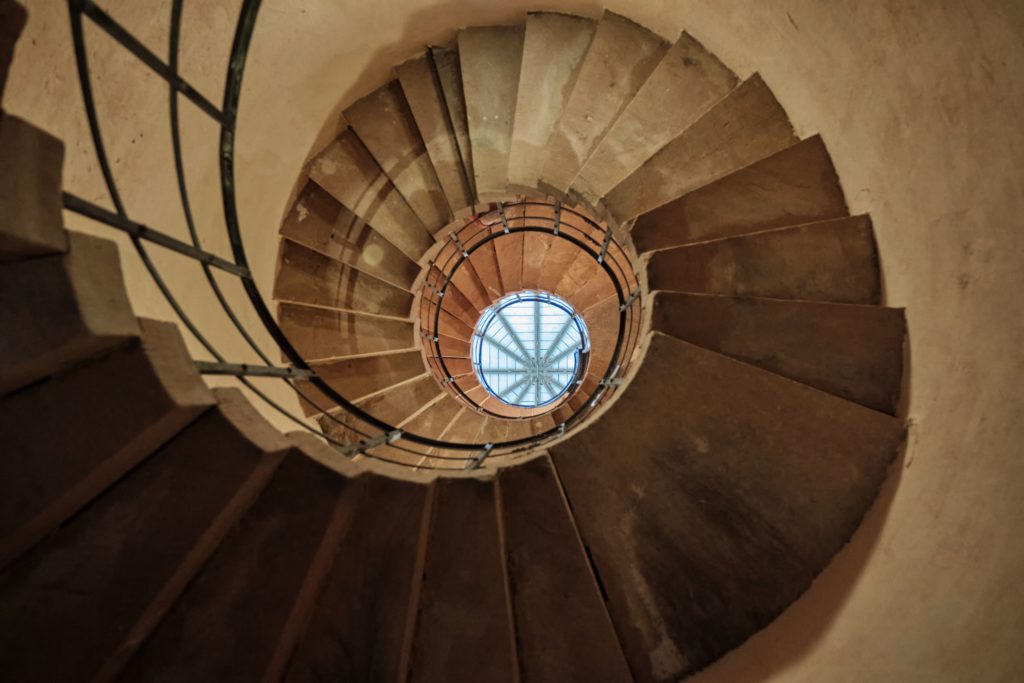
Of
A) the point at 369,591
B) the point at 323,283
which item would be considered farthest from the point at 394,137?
the point at 369,591

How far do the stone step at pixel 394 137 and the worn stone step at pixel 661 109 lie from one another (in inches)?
67.4

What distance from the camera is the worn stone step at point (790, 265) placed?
259cm

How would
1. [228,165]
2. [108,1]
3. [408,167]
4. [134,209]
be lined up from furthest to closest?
[408,167]
[134,209]
[108,1]
[228,165]

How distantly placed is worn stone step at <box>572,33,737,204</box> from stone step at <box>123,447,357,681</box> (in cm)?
243

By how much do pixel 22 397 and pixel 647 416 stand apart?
2.34 m

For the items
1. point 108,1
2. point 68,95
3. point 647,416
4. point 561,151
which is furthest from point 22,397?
point 561,151

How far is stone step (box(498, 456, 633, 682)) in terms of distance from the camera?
2.33 meters

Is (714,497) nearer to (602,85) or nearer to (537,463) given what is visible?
(537,463)

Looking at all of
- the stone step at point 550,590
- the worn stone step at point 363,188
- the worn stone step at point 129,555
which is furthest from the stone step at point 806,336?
the worn stone step at point 363,188

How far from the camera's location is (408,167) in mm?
4449

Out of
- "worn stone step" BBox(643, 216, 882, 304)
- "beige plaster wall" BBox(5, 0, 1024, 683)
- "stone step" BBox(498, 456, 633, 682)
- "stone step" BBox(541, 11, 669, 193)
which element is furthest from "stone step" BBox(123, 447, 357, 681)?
"stone step" BBox(541, 11, 669, 193)

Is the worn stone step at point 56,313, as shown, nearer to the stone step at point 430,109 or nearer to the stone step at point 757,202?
the stone step at point 757,202

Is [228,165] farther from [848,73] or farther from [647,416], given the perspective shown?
[848,73]

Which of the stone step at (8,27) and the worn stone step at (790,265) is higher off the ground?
the worn stone step at (790,265)
